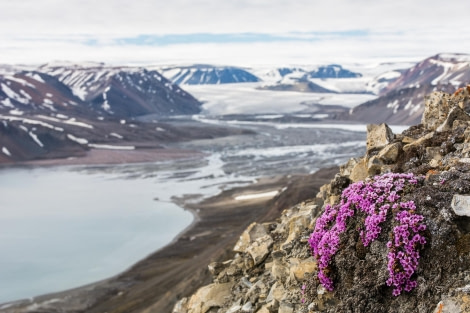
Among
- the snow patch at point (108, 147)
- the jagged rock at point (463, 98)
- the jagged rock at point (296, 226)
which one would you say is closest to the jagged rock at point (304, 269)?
the jagged rock at point (296, 226)

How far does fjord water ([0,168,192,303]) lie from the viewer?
40.9 metres

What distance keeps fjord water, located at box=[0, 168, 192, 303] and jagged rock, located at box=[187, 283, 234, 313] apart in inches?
1144

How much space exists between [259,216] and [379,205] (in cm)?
4139

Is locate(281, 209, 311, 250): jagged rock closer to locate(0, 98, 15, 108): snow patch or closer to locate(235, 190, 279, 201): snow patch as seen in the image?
locate(235, 190, 279, 201): snow patch

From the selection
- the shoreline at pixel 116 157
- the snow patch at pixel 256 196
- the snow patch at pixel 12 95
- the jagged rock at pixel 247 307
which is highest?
the jagged rock at pixel 247 307

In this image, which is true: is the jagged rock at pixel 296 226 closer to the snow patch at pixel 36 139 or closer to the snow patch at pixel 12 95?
the snow patch at pixel 36 139

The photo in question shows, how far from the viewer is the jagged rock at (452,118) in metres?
10.9

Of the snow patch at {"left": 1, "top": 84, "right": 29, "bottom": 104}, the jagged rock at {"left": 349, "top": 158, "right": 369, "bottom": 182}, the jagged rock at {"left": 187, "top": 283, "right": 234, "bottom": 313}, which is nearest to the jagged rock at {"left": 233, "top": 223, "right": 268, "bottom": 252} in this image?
the jagged rock at {"left": 187, "top": 283, "right": 234, "bottom": 313}

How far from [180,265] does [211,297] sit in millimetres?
26629

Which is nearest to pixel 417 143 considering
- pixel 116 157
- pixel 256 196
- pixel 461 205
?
pixel 461 205

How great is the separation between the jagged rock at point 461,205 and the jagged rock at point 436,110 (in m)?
4.76

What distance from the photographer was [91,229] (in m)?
53.5

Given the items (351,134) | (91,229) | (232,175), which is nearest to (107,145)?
(232,175)

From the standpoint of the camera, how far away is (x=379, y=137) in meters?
12.0
